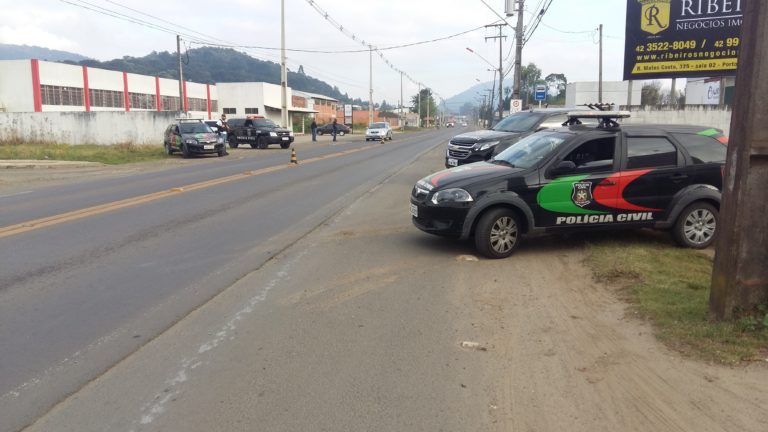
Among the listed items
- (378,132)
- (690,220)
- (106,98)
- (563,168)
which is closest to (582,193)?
(563,168)

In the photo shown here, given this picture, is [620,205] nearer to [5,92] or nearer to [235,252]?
[235,252]

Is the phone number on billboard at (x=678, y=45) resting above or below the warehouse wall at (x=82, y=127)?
above

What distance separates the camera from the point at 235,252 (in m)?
7.78

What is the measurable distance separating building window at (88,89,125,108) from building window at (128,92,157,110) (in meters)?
1.45

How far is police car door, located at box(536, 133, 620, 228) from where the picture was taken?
7402mm

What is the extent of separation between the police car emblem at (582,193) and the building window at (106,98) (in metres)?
56.1

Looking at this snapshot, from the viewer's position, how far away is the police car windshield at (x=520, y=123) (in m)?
14.3

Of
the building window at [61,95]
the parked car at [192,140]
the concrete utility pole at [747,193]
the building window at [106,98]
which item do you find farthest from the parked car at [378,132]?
the concrete utility pole at [747,193]

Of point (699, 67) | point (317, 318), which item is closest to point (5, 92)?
point (699, 67)

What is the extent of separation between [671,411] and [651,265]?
340 cm

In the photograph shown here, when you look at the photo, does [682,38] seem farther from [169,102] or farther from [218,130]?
[169,102]

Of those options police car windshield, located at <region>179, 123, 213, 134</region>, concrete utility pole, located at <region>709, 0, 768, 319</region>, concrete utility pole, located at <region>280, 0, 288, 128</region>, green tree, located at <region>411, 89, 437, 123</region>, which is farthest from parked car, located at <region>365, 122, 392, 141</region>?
green tree, located at <region>411, 89, 437, 123</region>

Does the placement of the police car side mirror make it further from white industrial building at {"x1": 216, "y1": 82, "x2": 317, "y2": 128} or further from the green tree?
the green tree

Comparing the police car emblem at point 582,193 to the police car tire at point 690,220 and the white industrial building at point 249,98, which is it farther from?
the white industrial building at point 249,98
